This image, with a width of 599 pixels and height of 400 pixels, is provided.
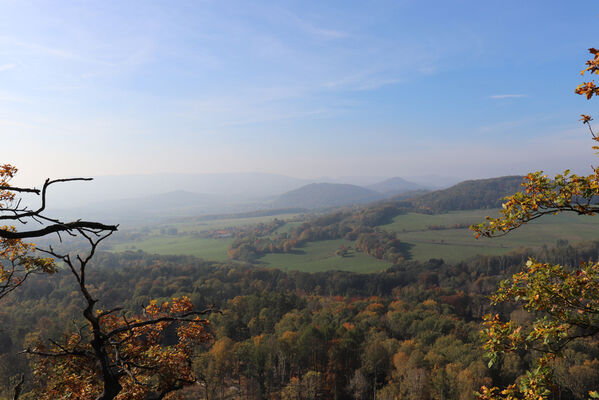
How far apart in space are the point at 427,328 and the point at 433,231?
105933 mm

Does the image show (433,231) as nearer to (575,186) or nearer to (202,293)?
(202,293)

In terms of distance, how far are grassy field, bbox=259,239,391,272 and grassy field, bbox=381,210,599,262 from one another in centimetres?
1804

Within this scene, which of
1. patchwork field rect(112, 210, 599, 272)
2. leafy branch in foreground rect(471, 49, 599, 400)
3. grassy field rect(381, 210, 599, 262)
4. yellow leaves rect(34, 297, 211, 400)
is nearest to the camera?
leafy branch in foreground rect(471, 49, 599, 400)

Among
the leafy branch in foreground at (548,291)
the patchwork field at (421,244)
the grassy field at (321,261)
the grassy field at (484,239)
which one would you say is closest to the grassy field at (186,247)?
the patchwork field at (421,244)

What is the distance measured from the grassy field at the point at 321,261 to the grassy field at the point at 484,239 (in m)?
18.0

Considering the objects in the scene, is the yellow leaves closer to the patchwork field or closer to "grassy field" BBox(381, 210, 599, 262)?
the patchwork field

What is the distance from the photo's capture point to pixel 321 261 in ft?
374

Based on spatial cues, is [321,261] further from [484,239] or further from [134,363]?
[134,363]

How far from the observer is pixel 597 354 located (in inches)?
1406

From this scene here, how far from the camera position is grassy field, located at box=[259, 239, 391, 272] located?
104 m

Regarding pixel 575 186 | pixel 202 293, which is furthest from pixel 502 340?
pixel 202 293

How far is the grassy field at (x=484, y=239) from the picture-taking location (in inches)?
4259

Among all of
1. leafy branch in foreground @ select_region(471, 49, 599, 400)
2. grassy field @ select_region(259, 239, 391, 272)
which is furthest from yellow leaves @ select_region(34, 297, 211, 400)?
grassy field @ select_region(259, 239, 391, 272)

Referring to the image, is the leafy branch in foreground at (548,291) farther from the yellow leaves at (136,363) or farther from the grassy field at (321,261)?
the grassy field at (321,261)
